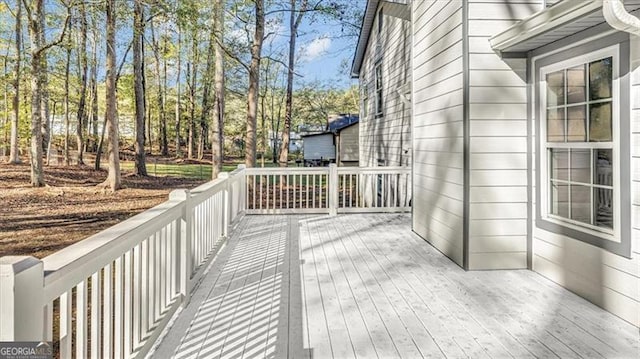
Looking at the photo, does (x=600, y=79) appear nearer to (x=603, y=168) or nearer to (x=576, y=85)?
(x=576, y=85)

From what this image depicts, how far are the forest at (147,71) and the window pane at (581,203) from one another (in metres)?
9.31

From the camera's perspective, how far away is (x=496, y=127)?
4.03 m

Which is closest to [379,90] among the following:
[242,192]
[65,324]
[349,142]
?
[242,192]

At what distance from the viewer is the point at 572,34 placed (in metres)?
3.33

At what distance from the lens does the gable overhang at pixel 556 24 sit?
262cm

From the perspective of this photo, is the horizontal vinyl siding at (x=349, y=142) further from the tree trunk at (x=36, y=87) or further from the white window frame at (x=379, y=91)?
the tree trunk at (x=36, y=87)

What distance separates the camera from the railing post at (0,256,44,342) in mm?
1147

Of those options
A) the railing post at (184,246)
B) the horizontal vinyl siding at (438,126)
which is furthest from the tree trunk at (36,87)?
the railing post at (184,246)

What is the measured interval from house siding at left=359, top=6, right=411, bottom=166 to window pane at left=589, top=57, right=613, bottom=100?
4.43m

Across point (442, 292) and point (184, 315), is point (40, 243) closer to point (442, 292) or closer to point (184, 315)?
point (184, 315)

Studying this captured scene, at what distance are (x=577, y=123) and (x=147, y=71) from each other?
92.8 feet

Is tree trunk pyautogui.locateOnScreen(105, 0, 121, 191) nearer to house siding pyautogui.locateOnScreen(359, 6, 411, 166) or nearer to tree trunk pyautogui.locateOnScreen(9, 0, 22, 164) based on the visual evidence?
tree trunk pyautogui.locateOnScreen(9, 0, 22, 164)

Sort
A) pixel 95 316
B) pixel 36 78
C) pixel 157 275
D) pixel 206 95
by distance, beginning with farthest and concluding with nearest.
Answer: pixel 206 95
pixel 36 78
pixel 157 275
pixel 95 316

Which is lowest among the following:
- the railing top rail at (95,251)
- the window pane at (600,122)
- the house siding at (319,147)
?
the railing top rail at (95,251)
